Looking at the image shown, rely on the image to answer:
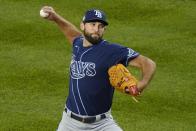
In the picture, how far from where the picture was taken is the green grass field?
11773 millimetres

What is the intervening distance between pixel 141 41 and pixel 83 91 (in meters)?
9.19

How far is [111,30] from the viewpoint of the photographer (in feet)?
59.0

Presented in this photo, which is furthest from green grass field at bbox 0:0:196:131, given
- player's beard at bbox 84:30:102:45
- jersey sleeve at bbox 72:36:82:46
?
player's beard at bbox 84:30:102:45

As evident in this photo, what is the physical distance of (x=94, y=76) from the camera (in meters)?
7.78

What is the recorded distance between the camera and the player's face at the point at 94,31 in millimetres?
7707

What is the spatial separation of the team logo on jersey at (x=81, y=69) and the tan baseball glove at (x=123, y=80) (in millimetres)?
310

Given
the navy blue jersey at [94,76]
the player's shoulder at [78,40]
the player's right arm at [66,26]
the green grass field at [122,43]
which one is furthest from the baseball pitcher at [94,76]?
the green grass field at [122,43]

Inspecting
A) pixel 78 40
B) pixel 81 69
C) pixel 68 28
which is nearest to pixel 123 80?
pixel 81 69

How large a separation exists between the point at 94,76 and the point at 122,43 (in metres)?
8.99

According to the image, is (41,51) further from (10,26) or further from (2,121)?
(2,121)

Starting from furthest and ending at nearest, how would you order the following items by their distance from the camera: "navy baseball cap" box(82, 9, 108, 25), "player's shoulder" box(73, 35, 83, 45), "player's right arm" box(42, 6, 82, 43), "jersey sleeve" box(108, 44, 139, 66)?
"player's right arm" box(42, 6, 82, 43) → "player's shoulder" box(73, 35, 83, 45) → "navy baseball cap" box(82, 9, 108, 25) → "jersey sleeve" box(108, 44, 139, 66)

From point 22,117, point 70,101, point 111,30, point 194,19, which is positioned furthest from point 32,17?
point 70,101

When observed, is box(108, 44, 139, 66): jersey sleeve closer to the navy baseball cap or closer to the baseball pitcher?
the baseball pitcher

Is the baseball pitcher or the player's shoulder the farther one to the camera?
the player's shoulder
